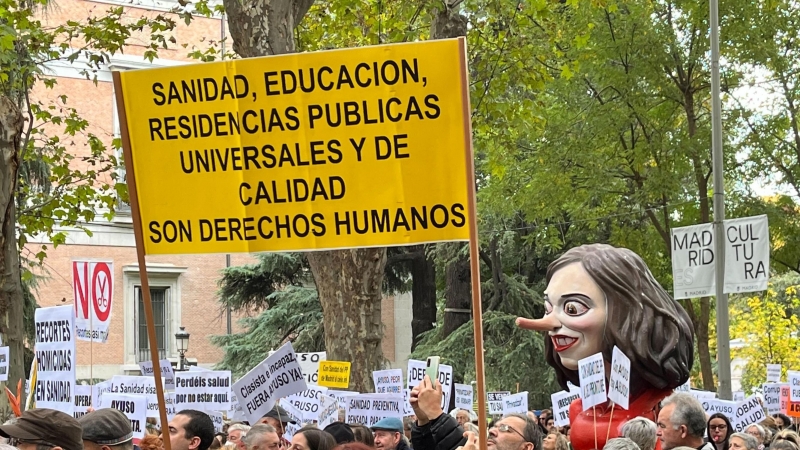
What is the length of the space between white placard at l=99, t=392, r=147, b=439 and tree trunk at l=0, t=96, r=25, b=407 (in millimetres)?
3087

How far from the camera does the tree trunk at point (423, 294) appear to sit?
3231cm

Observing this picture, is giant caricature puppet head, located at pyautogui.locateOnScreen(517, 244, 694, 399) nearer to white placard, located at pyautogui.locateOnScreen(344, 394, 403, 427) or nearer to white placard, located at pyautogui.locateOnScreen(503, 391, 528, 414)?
white placard, located at pyautogui.locateOnScreen(344, 394, 403, 427)

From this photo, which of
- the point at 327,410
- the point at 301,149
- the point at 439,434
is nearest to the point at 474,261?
the point at 301,149

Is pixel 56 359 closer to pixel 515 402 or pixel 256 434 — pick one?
pixel 256 434

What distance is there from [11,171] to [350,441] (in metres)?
7.47

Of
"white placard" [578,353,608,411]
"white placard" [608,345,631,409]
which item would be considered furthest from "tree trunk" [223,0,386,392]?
"white placard" [608,345,631,409]

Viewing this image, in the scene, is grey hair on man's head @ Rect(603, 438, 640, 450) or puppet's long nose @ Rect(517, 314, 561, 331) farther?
puppet's long nose @ Rect(517, 314, 561, 331)

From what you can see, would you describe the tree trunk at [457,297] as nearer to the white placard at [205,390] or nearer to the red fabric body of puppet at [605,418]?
the white placard at [205,390]

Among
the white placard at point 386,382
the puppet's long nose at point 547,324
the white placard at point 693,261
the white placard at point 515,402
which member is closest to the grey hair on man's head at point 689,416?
the puppet's long nose at point 547,324

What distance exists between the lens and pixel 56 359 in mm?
10234

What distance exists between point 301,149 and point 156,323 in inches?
1378

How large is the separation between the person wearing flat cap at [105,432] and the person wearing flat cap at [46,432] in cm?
67

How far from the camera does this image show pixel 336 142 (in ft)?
18.6

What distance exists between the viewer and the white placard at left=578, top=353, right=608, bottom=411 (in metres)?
7.91
